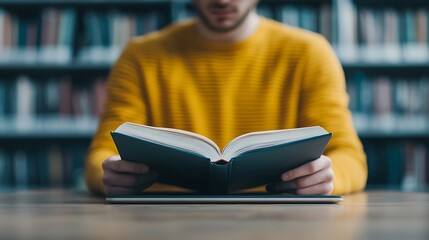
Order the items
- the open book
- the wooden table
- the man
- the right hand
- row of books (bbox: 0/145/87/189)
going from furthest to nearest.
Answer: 1. row of books (bbox: 0/145/87/189)
2. the man
3. the right hand
4. the open book
5. the wooden table

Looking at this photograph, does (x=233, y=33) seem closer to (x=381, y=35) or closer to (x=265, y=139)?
(x=265, y=139)

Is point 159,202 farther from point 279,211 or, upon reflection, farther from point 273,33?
point 273,33

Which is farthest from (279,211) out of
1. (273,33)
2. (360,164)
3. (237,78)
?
(273,33)

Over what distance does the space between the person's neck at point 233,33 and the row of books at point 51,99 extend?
4.31 feet

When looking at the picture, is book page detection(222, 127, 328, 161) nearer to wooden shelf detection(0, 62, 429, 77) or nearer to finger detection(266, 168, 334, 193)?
finger detection(266, 168, 334, 193)

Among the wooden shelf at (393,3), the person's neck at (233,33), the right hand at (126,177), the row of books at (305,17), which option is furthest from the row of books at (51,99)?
the right hand at (126,177)

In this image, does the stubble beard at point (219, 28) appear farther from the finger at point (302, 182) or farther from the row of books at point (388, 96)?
→ the row of books at point (388, 96)

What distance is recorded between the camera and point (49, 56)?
9.21ft

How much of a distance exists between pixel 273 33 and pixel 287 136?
793 mm

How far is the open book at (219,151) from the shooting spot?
80cm

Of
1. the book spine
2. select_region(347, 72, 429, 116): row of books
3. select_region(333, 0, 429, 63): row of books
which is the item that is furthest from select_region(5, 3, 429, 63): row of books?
the book spine

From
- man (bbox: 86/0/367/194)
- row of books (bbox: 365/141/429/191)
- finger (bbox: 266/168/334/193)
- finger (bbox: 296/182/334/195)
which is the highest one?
man (bbox: 86/0/367/194)

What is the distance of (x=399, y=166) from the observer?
278 cm

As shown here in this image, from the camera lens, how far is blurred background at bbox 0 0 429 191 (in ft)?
9.03
